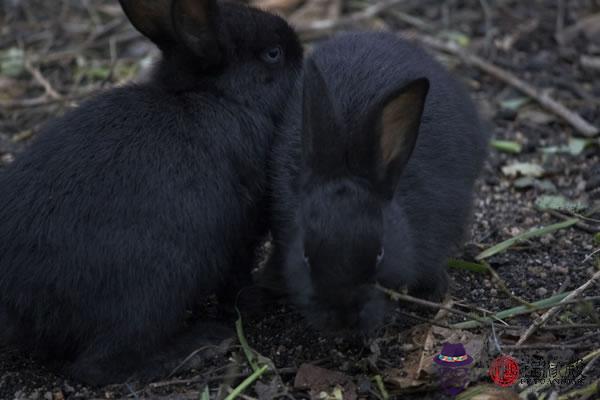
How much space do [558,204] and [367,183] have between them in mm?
2177

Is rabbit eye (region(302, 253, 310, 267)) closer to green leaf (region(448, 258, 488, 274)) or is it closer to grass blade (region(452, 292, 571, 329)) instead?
grass blade (region(452, 292, 571, 329))

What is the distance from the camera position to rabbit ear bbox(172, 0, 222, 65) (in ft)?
16.9

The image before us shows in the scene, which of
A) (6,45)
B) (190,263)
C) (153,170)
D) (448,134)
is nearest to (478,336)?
(448,134)

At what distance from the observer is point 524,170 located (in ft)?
22.6

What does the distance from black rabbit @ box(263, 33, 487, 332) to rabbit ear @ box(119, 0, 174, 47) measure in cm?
85

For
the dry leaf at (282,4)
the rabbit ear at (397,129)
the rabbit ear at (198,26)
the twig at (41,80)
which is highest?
the rabbit ear at (198,26)

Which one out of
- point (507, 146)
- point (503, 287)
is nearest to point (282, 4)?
point (507, 146)

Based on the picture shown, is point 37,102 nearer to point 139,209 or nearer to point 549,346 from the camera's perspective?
point 139,209

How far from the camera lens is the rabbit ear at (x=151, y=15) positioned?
5.30m

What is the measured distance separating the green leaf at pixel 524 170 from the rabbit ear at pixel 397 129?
7.79 ft

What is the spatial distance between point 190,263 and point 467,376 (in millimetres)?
1502

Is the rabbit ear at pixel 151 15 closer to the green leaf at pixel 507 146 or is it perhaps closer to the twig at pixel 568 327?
the twig at pixel 568 327

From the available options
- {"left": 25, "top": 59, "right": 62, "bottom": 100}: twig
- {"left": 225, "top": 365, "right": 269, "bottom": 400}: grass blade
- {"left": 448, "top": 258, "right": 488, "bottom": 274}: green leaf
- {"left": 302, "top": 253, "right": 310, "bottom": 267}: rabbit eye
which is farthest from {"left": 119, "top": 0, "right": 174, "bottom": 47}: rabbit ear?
{"left": 25, "top": 59, "right": 62, "bottom": 100}: twig

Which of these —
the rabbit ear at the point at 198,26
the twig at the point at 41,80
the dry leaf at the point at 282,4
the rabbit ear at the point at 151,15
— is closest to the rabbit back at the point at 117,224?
the rabbit ear at the point at 198,26
